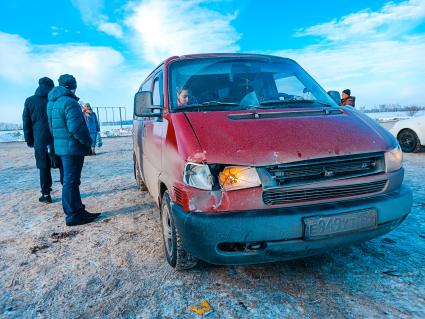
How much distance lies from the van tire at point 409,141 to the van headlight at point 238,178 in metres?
8.08

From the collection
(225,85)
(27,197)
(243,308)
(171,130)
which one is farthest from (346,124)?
(27,197)

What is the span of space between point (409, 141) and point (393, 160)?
24.0 feet

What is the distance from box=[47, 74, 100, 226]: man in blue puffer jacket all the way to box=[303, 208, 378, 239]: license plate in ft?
9.77

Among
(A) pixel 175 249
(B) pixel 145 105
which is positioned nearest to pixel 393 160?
(A) pixel 175 249

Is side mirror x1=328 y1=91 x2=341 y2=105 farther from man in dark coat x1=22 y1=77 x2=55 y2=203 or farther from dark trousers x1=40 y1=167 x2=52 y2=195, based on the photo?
dark trousers x1=40 y1=167 x2=52 y2=195

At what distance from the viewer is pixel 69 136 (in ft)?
12.6

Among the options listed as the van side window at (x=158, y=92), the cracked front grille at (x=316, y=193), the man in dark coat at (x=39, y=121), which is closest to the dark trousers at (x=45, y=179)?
the man in dark coat at (x=39, y=121)

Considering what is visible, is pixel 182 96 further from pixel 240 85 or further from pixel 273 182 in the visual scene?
pixel 273 182

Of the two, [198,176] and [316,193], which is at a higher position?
[198,176]

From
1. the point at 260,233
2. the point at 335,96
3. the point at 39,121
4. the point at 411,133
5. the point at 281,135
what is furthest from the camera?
the point at 411,133

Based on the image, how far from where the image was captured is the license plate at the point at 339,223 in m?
2.02

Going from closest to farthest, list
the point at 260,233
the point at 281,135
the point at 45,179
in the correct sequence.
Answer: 1. the point at 260,233
2. the point at 281,135
3. the point at 45,179

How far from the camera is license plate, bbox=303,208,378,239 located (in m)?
2.02

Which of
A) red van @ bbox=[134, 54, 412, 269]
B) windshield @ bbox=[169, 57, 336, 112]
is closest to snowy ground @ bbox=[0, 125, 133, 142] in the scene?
windshield @ bbox=[169, 57, 336, 112]
